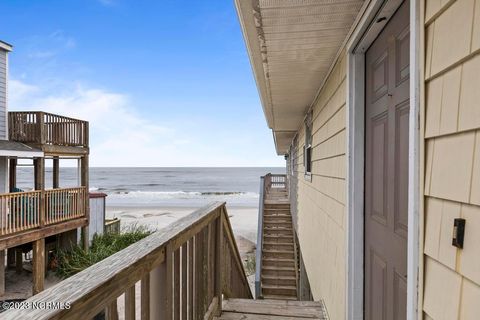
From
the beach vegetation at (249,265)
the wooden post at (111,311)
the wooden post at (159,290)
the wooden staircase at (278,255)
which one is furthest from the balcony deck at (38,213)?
the wooden post at (111,311)

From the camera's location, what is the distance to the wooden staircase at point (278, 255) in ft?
25.8

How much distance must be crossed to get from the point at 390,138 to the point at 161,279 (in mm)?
1467

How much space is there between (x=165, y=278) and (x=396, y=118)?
148 centimetres

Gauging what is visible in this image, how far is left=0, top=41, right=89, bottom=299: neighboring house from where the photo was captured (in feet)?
24.1

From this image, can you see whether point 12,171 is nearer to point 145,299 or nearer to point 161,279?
point 161,279

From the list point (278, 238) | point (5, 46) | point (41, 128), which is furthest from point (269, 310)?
point (5, 46)

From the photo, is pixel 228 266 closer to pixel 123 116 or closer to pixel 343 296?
pixel 343 296

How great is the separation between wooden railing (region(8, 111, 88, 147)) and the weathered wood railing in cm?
815

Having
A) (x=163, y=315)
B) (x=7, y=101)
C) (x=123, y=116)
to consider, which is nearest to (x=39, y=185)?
(x=7, y=101)

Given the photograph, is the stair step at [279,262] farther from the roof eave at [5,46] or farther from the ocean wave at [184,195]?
the ocean wave at [184,195]

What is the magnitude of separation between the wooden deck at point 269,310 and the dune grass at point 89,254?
24.3 feet

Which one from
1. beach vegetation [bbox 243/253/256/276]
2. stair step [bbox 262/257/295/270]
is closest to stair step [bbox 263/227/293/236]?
stair step [bbox 262/257/295/270]

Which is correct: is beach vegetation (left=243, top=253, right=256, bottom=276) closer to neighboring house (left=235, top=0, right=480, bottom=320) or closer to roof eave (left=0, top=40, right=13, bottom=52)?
neighboring house (left=235, top=0, right=480, bottom=320)

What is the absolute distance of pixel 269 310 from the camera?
2859mm
